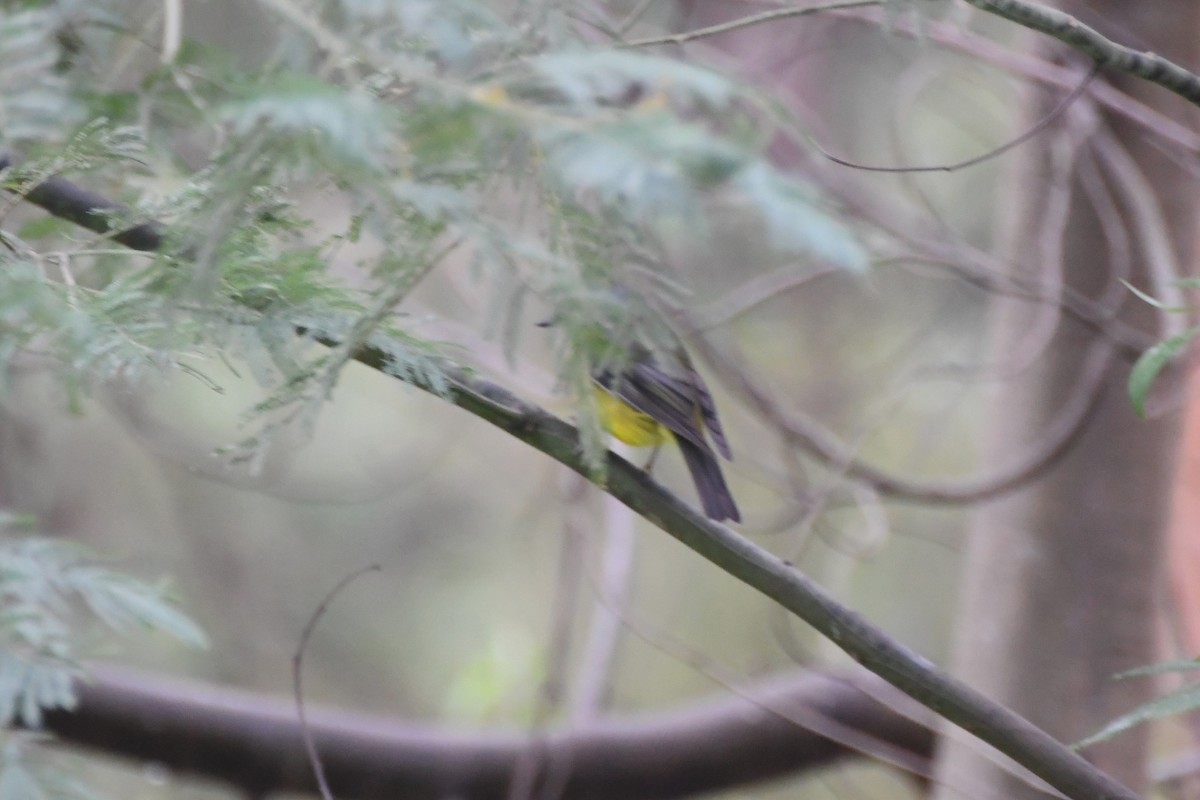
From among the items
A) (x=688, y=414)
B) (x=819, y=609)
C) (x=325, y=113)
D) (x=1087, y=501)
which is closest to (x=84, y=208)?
(x=325, y=113)

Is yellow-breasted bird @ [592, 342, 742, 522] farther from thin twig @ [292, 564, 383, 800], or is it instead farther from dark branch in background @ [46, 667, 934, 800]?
dark branch in background @ [46, 667, 934, 800]

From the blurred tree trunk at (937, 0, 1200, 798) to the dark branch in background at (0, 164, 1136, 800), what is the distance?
0.97 m

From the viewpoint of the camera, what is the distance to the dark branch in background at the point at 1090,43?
1.27m

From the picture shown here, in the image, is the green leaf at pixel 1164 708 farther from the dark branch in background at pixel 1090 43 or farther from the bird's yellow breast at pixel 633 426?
the bird's yellow breast at pixel 633 426

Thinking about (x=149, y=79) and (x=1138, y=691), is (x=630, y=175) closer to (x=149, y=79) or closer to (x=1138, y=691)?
(x=149, y=79)

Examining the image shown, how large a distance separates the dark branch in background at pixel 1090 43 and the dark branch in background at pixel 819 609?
0.64 meters

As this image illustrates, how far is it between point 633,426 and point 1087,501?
0.95 meters

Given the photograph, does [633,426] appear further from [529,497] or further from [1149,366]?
[529,497]

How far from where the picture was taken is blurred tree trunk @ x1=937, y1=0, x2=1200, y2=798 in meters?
2.46

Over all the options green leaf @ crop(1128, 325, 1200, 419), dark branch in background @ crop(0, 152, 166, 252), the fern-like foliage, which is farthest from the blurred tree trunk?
dark branch in background @ crop(0, 152, 166, 252)

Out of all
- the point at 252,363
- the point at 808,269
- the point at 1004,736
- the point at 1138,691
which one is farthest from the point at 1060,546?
the point at 252,363

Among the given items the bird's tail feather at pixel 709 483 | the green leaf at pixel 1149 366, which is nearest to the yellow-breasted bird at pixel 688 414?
the bird's tail feather at pixel 709 483

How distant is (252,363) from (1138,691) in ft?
6.52

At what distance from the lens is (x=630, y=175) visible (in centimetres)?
77
